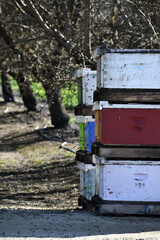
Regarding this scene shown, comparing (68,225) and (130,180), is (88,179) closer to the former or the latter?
(130,180)

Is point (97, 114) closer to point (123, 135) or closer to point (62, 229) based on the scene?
point (123, 135)

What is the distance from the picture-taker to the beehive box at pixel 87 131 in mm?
7948

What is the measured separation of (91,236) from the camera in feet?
18.6

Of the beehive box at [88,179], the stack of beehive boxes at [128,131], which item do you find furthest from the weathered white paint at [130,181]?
the beehive box at [88,179]

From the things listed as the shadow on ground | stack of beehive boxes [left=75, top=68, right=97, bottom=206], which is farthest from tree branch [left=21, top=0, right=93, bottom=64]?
the shadow on ground

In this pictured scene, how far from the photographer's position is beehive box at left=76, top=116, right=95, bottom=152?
795cm

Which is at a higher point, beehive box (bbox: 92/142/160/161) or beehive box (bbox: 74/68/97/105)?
beehive box (bbox: 74/68/97/105)

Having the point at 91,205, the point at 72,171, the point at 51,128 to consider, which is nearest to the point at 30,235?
the point at 91,205

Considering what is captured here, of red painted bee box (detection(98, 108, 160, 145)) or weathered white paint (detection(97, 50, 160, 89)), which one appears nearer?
weathered white paint (detection(97, 50, 160, 89))

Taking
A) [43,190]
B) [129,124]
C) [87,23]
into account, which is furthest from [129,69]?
[43,190]

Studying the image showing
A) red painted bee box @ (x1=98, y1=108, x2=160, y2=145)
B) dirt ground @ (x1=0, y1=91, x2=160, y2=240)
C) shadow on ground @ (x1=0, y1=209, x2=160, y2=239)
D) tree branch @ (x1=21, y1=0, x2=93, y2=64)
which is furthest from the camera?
tree branch @ (x1=21, y1=0, x2=93, y2=64)

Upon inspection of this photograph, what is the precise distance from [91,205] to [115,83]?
6.27 ft

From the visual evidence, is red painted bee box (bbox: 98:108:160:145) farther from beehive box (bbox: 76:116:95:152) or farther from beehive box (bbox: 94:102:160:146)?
beehive box (bbox: 76:116:95:152)

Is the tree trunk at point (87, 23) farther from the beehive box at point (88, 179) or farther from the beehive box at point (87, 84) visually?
the beehive box at point (88, 179)
